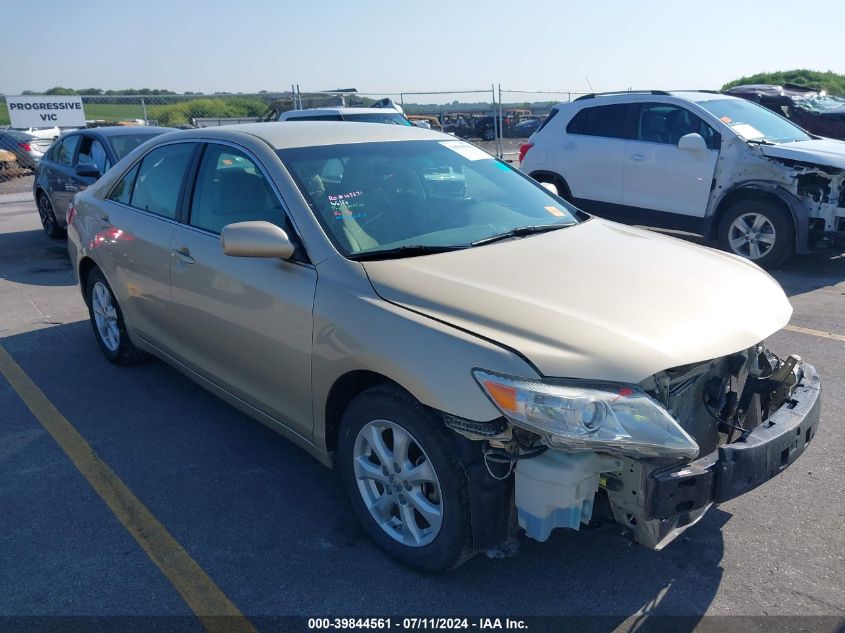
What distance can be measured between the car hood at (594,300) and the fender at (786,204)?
463 centimetres

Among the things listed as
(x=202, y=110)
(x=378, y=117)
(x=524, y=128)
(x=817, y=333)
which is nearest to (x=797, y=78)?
(x=524, y=128)

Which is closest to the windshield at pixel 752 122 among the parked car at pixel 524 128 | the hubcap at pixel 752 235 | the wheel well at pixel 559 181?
the hubcap at pixel 752 235

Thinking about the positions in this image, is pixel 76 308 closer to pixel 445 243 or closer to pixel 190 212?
pixel 190 212

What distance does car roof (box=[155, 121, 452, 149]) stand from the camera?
12.6ft

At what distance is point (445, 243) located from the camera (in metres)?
3.43

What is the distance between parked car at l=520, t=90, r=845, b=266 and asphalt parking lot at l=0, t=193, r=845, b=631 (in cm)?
366

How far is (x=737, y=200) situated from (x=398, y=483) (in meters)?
6.56

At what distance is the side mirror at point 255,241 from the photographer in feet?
10.5

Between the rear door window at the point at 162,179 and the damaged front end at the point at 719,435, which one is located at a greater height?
the rear door window at the point at 162,179

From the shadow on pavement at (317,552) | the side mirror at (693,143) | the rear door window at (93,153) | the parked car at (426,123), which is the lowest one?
the shadow on pavement at (317,552)

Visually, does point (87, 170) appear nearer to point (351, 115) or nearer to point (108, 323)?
point (108, 323)

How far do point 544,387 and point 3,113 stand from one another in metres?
58.3

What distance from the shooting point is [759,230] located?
7.95 meters

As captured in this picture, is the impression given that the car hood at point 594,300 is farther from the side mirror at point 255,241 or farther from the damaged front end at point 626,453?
the side mirror at point 255,241
